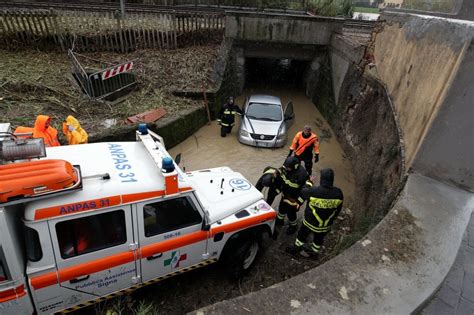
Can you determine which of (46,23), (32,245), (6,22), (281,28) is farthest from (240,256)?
(6,22)

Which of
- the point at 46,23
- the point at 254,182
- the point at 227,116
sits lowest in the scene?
the point at 254,182

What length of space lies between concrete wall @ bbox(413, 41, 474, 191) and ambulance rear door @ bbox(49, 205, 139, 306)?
418 centimetres

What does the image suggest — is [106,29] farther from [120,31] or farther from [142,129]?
[142,129]

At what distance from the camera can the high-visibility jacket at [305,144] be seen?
727 cm

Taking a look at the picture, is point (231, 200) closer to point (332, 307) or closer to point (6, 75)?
point (332, 307)

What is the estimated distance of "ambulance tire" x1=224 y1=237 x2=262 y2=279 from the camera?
4.54 metres

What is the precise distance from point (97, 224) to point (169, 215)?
0.85 metres

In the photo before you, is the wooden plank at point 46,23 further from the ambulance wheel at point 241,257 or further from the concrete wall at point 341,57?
the ambulance wheel at point 241,257

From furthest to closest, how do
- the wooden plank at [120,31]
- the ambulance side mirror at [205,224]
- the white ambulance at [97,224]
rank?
the wooden plank at [120,31] < the ambulance side mirror at [205,224] < the white ambulance at [97,224]

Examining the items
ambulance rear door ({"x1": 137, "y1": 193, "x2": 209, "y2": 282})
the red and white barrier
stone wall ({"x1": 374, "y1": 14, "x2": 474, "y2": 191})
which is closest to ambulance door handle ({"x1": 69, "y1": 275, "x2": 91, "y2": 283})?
ambulance rear door ({"x1": 137, "y1": 193, "x2": 209, "y2": 282})

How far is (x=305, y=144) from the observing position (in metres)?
7.30

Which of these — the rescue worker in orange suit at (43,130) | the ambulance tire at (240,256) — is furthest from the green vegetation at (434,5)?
the rescue worker in orange suit at (43,130)

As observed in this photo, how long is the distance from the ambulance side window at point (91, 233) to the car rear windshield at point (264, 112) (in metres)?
7.33

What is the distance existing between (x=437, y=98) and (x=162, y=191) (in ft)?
13.1
